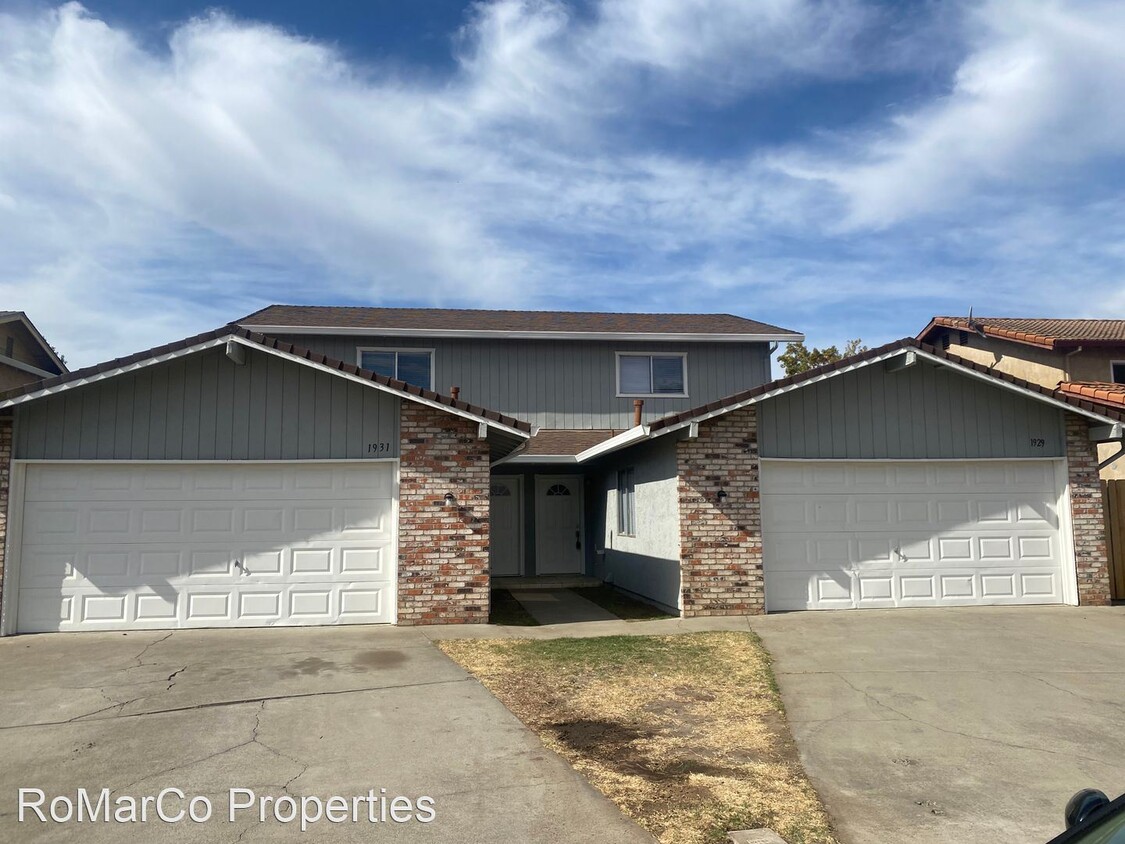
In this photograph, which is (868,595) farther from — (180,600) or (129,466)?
(129,466)

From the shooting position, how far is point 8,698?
24.2 feet

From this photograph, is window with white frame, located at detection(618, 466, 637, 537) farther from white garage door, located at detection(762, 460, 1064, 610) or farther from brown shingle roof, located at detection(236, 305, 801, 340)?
brown shingle roof, located at detection(236, 305, 801, 340)

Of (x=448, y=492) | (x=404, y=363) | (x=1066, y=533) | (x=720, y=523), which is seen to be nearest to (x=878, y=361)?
(x=720, y=523)

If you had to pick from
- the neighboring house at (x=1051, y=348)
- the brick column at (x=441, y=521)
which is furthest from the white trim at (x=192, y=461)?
the neighboring house at (x=1051, y=348)

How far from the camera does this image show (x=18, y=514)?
418 inches

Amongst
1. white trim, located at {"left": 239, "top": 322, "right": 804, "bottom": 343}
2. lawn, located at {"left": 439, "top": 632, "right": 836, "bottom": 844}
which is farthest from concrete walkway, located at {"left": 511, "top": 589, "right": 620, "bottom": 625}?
white trim, located at {"left": 239, "top": 322, "right": 804, "bottom": 343}

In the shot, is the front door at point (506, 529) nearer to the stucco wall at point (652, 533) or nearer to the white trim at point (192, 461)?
the stucco wall at point (652, 533)

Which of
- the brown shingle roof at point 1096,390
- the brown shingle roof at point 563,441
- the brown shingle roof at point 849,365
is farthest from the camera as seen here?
the brown shingle roof at point 1096,390

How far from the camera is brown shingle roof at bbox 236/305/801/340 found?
18047 millimetres

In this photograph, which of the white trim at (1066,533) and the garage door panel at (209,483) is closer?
the garage door panel at (209,483)

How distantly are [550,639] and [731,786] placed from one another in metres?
5.32

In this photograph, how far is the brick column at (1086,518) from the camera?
12.1 m

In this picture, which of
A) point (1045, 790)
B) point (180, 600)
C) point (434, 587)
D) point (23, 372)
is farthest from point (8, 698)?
point (23, 372)

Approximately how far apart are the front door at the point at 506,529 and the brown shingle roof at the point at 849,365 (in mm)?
7217
